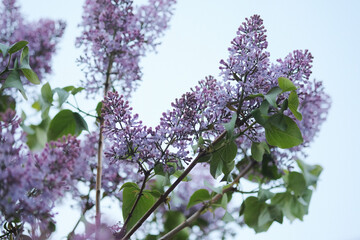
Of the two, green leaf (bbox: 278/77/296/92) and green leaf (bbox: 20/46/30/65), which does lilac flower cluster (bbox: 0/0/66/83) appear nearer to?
green leaf (bbox: 20/46/30/65)

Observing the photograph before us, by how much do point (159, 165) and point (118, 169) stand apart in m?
0.44

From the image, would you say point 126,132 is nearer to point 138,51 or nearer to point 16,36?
point 138,51

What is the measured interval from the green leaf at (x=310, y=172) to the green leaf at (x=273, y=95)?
30cm

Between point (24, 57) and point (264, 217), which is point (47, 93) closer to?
point (24, 57)

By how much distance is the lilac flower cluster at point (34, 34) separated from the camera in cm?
136

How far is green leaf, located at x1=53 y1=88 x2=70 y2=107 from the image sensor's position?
83 centimetres

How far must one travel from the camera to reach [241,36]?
2.08 feet

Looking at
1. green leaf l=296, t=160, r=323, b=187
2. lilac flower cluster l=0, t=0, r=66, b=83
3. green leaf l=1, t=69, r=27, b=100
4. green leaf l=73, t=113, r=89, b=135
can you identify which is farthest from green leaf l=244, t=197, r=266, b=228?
lilac flower cluster l=0, t=0, r=66, b=83

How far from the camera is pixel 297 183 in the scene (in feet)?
2.76

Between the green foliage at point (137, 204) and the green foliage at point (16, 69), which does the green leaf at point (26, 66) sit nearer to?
the green foliage at point (16, 69)

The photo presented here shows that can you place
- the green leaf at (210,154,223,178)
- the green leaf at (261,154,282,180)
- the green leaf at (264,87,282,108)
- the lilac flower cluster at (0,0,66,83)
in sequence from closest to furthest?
1. the green leaf at (264,87,282,108)
2. the green leaf at (210,154,223,178)
3. the green leaf at (261,154,282,180)
4. the lilac flower cluster at (0,0,66,83)

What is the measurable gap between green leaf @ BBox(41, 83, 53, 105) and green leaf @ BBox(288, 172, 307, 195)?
0.52 meters

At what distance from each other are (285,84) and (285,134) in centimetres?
10

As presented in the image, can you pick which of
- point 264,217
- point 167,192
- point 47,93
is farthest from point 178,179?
point 47,93
